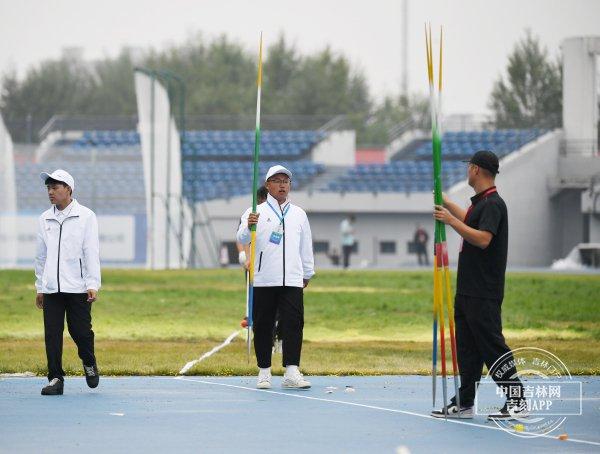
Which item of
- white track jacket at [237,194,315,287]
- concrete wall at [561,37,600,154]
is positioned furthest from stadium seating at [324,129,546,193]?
white track jacket at [237,194,315,287]

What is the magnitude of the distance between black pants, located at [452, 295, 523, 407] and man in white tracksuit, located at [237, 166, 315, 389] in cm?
252

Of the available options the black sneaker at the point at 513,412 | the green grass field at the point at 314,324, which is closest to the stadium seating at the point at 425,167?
the green grass field at the point at 314,324

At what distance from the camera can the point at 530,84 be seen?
257ft

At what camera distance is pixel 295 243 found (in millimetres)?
13117

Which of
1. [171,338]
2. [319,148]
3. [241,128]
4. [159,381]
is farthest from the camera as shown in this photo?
[241,128]

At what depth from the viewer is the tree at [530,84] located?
77.1 m

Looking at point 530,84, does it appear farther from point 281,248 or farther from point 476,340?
point 476,340

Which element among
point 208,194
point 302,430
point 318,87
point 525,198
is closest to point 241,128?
point 208,194

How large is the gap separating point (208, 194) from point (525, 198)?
12.8 metres

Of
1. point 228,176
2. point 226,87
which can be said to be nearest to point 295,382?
point 228,176

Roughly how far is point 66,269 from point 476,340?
3953mm

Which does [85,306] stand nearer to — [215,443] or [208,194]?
[215,443]

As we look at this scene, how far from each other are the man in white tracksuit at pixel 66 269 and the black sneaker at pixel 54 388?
0.13m

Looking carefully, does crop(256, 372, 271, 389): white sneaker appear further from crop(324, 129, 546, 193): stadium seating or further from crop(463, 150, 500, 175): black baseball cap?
crop(324, 129, 546, 193): stadium seating
